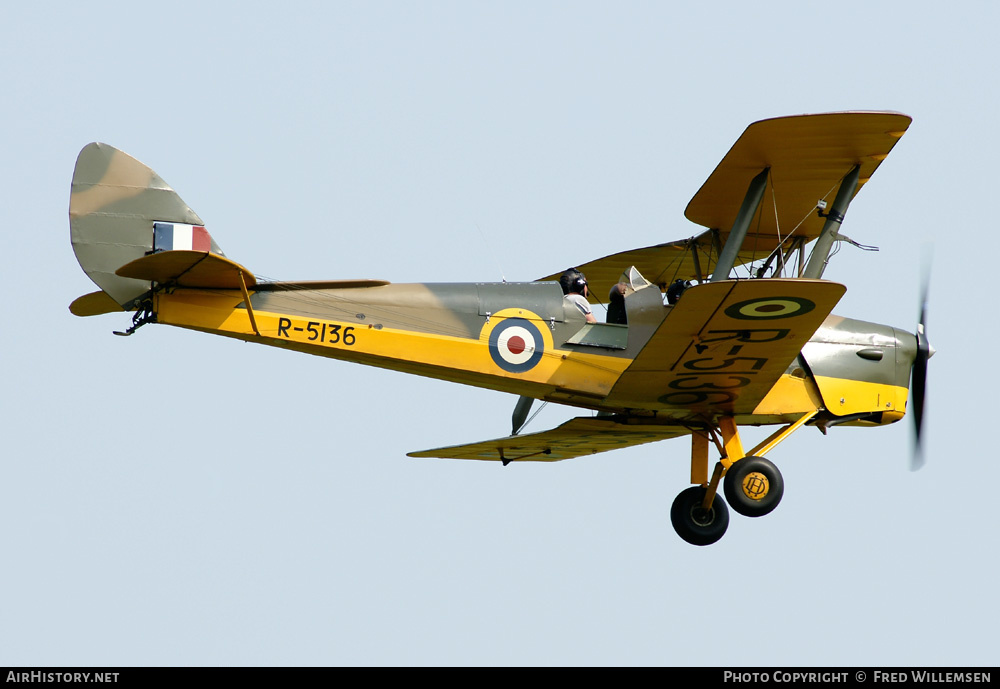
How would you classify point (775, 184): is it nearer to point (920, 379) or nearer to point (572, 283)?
point (572, 283)

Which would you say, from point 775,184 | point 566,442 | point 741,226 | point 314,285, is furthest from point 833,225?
point 314,285

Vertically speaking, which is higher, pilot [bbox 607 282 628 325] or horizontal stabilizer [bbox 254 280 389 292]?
horizontal stabilizer [bbox 254 280 389 292]

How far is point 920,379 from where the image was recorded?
1077 centimetres

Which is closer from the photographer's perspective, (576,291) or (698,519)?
(576,291)

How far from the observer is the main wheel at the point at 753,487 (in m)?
9.76

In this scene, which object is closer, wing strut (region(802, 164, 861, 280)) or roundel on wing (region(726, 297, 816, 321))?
roundel on wing (region(726, 297, 816, 321))

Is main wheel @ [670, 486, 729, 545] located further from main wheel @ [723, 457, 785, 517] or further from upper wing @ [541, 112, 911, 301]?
upper wing @ [541, 112, 911, 301]

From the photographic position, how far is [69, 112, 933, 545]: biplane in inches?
354

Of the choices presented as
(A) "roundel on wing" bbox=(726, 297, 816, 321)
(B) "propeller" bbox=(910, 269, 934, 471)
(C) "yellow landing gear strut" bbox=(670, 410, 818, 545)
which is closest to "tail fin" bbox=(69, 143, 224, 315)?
(A) "roundel on wing" bbox=(726, 297, 816, 321)

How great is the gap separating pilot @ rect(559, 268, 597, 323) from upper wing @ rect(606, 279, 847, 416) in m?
0.60

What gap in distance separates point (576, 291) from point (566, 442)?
2044 mm
